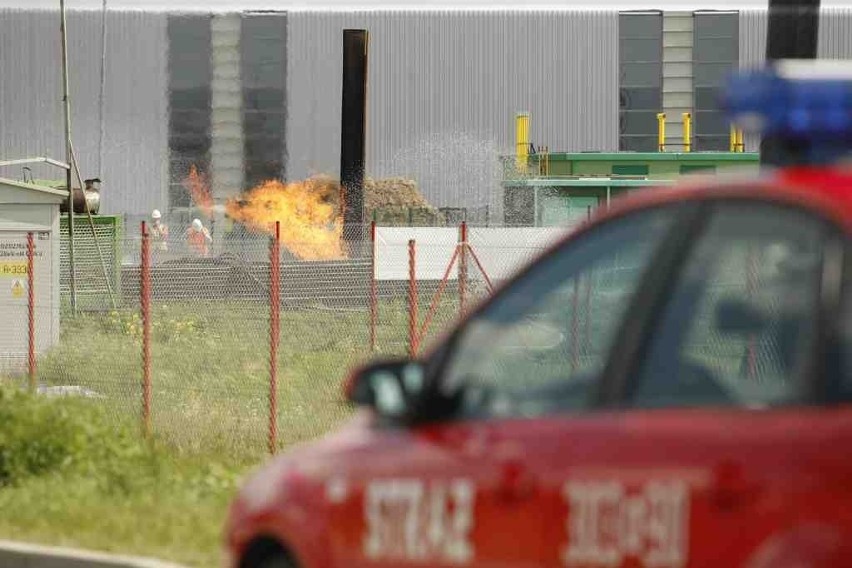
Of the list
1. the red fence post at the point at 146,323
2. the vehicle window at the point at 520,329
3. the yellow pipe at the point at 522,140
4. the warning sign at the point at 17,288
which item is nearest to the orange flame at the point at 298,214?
the yellow pipe at the point at 522,140

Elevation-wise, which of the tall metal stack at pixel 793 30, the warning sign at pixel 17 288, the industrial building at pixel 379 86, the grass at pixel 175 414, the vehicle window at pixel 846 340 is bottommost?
the grass at pixel 175 414

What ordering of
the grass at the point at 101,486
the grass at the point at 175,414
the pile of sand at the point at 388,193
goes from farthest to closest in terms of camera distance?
1. the pile of sand at the point at 388,193
2. the grass at the point at 175,414
3. the grass at the point at 101,486

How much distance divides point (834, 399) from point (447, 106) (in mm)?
65564

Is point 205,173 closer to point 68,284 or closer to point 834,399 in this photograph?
point 68,284

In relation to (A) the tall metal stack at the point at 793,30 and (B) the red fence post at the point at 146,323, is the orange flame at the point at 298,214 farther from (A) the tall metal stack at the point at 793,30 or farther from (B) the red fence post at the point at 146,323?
(A) the tall metal stack at the point at 793,30

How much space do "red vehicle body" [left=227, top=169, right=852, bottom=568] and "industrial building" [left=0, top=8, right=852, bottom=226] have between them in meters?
58.8

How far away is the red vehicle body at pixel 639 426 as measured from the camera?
416cm

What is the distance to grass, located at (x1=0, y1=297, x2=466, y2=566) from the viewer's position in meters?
10.7

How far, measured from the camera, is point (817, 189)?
4.40 m

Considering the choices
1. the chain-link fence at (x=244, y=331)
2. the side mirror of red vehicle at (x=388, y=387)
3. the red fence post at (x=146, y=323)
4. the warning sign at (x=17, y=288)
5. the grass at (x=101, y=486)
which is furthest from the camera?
the warning sign at (x=17, y=288)

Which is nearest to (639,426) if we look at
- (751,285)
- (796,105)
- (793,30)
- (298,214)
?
(751,285)

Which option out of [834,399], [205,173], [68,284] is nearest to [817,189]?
[834,399]

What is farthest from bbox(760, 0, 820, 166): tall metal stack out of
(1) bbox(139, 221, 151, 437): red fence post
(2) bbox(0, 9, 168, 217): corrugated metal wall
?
(2) bbox(0, 9, 168, 217): corrugated metal wall

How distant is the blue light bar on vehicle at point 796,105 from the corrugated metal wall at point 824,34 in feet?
211
